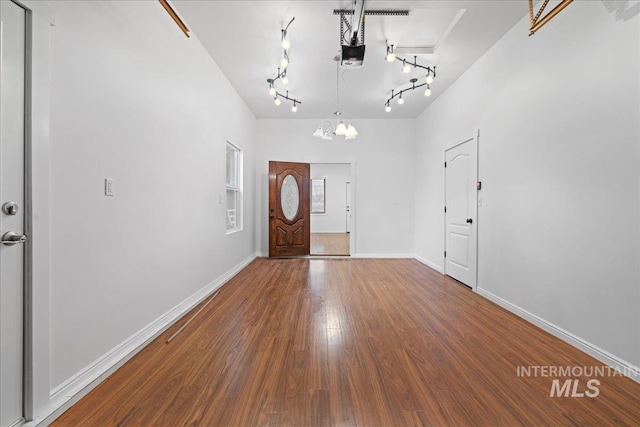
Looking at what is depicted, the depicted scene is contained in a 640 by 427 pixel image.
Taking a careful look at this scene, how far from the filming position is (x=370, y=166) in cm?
588

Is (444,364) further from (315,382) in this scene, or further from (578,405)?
(315,382)

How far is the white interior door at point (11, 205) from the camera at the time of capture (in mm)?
1191

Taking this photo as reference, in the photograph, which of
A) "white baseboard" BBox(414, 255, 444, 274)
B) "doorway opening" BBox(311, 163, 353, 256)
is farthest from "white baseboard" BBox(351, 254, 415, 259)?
"doorway opening" BBox(311, 163, 353, 256)

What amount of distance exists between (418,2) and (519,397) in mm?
3111

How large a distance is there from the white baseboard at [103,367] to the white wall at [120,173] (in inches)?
1.8

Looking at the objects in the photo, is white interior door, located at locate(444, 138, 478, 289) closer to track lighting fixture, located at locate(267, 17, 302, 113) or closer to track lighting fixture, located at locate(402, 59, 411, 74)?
track lighting fixture, located at locate(402, 59, 411, 74)

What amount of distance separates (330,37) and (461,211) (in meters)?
2.86

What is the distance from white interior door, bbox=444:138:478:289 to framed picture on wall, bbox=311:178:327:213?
21.4ft

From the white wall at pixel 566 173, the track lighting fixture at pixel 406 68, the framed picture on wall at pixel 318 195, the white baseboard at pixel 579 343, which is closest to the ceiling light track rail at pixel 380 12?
the track lighting fixture at pixel 406 68

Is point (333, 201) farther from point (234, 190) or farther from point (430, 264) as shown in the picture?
point (234, 190)

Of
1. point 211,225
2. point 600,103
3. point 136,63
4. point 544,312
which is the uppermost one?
point 136,63

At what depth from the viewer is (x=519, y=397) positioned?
1548 millimetres

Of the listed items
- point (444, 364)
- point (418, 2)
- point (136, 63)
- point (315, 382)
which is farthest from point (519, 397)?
point (136, 63)

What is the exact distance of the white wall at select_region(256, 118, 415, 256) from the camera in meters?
5.86
